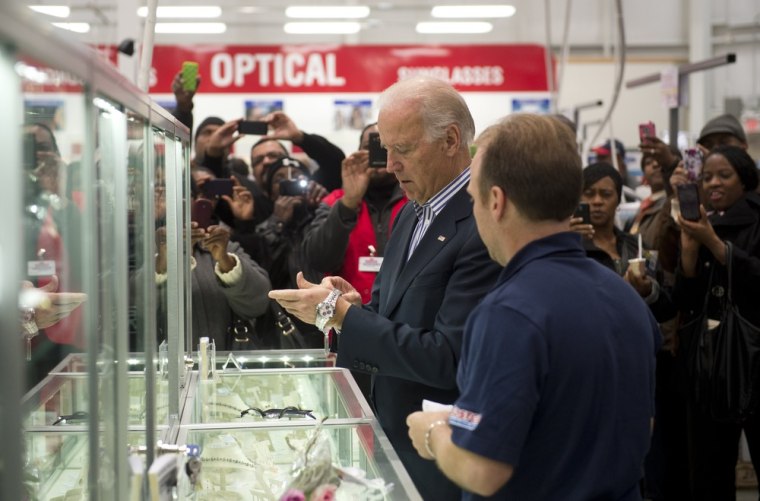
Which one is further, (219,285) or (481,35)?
(481,35)

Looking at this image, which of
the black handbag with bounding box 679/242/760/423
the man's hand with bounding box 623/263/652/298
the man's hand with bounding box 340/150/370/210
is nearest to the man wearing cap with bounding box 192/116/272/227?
the man's hand with bounding box 340/150/370/210

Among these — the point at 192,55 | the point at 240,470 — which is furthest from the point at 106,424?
the point at 192,55

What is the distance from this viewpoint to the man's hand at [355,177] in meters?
3.90

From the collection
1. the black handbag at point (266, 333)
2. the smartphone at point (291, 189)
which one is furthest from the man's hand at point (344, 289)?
the smartphone at point (291, 189)

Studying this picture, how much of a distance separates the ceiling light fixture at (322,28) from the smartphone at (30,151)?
9.09m

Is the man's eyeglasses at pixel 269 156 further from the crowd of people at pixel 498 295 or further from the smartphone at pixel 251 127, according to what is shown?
the smartphone at pixel 251 127

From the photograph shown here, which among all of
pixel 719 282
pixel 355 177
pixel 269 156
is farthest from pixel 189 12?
pixel 719 282

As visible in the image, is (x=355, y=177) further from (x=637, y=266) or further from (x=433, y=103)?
(x=433, y=103)

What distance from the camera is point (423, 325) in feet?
7.11

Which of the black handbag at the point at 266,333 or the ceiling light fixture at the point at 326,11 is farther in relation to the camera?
the ceiling light fixture at the point at 326,11

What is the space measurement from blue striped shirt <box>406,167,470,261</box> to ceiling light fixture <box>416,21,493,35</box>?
8.47 metres

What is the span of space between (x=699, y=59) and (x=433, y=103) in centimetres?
1006

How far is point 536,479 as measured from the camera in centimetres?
148

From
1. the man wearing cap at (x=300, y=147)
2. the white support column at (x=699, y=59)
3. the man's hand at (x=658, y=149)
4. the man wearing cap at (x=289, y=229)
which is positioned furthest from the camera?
the white support column at (x=699, y=59)
